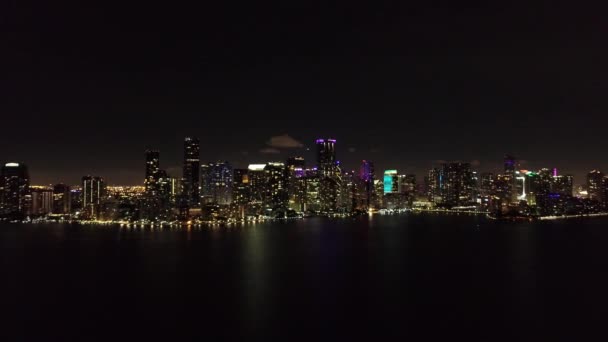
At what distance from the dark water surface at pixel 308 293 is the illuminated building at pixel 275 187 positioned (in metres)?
64.8

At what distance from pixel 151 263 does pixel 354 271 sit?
46.3ft

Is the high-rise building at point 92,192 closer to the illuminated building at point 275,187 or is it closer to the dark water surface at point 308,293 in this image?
the illuminated building at point 275,187

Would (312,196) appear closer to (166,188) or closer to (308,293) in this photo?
(166,188)

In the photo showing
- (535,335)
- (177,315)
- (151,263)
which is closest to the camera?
(535,335)

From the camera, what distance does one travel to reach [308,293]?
82.3ft

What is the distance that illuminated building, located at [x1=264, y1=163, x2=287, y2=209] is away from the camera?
11036cm

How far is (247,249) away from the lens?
43781 millimetres

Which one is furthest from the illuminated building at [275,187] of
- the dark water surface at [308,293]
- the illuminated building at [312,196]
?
the dark water surface at [308,293]

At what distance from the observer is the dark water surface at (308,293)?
19.0 m

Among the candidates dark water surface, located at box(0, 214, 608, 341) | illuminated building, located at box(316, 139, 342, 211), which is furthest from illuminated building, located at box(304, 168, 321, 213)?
dark water surface, located at box(0, 214, 608, 341)

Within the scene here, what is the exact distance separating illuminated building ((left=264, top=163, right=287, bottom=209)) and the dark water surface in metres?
64.8

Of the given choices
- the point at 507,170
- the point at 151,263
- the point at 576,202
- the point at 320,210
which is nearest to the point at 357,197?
the point at 320,210

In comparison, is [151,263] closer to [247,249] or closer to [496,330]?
[247,249]

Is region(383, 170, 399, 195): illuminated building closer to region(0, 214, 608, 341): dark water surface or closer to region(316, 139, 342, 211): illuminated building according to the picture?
region(316, 139, 342, 211): illuminated building
